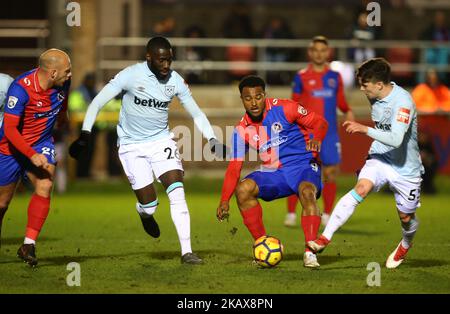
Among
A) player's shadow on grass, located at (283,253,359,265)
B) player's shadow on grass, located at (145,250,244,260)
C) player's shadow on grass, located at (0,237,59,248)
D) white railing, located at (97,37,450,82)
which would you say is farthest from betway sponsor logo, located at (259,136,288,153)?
white railing, located at (97,37,450,82)

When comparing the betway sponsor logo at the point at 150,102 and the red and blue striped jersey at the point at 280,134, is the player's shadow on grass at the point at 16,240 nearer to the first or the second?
the betway sponsor logo at the point at 150,102

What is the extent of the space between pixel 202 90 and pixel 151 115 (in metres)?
12.0

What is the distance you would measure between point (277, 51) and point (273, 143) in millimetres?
12690

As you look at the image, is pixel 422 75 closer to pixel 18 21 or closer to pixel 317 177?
pixel 18 21

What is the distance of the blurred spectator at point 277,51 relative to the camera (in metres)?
22.5

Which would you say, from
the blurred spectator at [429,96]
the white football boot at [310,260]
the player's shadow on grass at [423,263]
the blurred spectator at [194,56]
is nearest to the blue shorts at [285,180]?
the white football boot at [310,260]

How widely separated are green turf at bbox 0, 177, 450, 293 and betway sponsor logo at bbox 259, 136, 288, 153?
1137 mm

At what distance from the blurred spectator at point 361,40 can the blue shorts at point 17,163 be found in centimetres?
1272

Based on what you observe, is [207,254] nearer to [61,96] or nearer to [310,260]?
[310,260]

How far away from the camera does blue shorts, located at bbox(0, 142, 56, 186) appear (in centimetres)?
1010

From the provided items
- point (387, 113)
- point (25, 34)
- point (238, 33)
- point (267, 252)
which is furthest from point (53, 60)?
point (25, 34)

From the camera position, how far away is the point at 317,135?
10031 millimetres

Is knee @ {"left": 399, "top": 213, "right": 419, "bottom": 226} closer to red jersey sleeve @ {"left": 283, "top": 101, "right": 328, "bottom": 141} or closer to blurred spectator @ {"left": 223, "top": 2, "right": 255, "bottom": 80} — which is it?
red jersey sleeve @ {"left": 283, "top": 101, "right": 328, "bottom": 141}

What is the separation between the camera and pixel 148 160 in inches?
413
